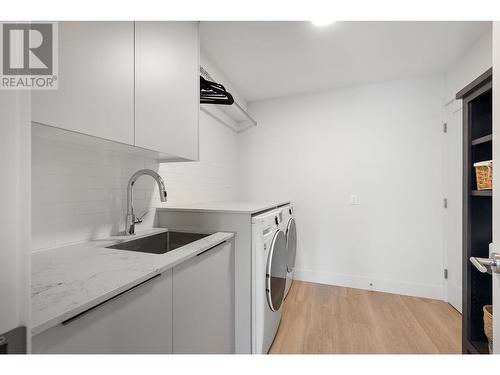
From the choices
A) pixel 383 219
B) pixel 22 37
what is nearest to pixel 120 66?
pixel 22 37

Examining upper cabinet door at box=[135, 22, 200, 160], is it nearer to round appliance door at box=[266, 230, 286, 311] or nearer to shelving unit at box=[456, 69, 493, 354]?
round appliance door at box=[266, 230, 286, 311]

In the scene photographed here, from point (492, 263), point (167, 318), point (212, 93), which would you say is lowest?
point (167, 318)

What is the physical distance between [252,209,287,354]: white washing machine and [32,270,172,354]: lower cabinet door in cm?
65

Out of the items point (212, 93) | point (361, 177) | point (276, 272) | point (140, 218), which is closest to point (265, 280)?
point (276, 272)

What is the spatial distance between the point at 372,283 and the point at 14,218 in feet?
10.3

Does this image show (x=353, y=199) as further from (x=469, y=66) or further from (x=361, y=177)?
(x=469, y=66)

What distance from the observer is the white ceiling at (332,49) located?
171cm

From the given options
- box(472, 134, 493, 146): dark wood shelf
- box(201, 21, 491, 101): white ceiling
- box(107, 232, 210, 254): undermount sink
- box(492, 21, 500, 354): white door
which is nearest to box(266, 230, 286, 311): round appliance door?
box(107, 232, 210, 254): undermount sink

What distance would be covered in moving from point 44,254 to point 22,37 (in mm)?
989

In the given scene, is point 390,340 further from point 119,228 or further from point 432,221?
point 119,228

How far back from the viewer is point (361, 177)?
2.70 m

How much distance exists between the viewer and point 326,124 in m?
2.84

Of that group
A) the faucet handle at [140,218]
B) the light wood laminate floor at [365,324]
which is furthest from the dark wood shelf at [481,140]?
the faucet handle at [140,218]

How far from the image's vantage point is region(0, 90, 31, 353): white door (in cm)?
34
